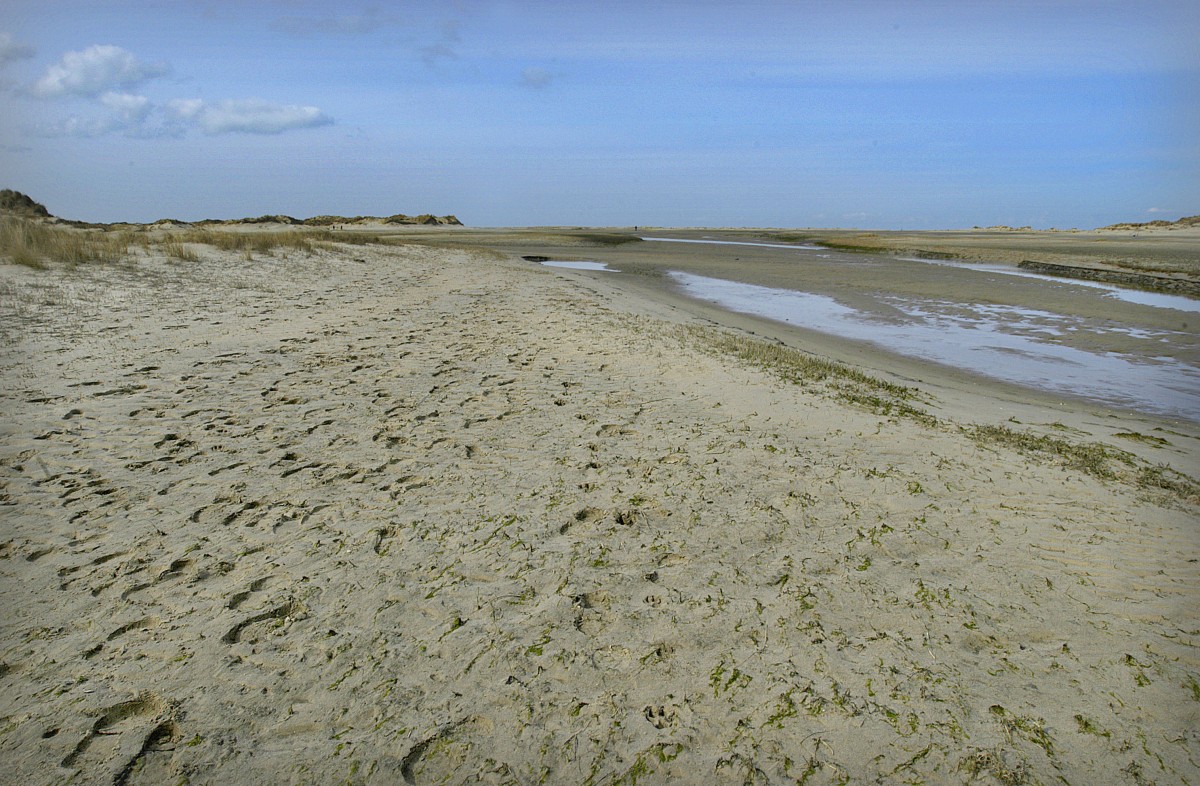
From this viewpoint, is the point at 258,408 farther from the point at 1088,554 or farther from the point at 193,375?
the point at 1088,554

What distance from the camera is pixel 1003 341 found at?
12375 millimetres

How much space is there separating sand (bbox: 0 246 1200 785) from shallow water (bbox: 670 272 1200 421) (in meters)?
2.70

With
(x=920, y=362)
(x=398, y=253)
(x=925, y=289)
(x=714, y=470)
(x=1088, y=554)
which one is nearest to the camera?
(x=1088, y=554)

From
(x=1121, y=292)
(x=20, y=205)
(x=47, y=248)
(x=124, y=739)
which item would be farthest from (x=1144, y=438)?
(x=20, y=205)

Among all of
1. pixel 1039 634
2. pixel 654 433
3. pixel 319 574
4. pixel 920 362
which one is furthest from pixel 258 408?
pixel 920 362

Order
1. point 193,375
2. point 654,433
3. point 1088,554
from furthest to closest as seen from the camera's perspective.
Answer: point 193,375 → point 654,433 → point 1088,554

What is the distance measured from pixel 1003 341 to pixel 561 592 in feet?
39.9

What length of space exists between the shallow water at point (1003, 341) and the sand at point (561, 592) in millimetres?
2705

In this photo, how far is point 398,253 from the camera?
22.7 metres

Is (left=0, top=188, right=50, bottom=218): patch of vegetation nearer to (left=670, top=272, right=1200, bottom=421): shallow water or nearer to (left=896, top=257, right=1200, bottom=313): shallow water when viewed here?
(left=670, top=272, right=1200, bottom=421): shallow water

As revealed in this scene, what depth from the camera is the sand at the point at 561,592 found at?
8.25 ft

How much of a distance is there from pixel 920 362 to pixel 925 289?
37.7 feet

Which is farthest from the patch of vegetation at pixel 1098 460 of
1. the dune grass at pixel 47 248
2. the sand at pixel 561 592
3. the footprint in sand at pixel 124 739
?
the dune grass at pixel 47 248

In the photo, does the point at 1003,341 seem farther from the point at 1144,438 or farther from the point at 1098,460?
the point at 1098,460
